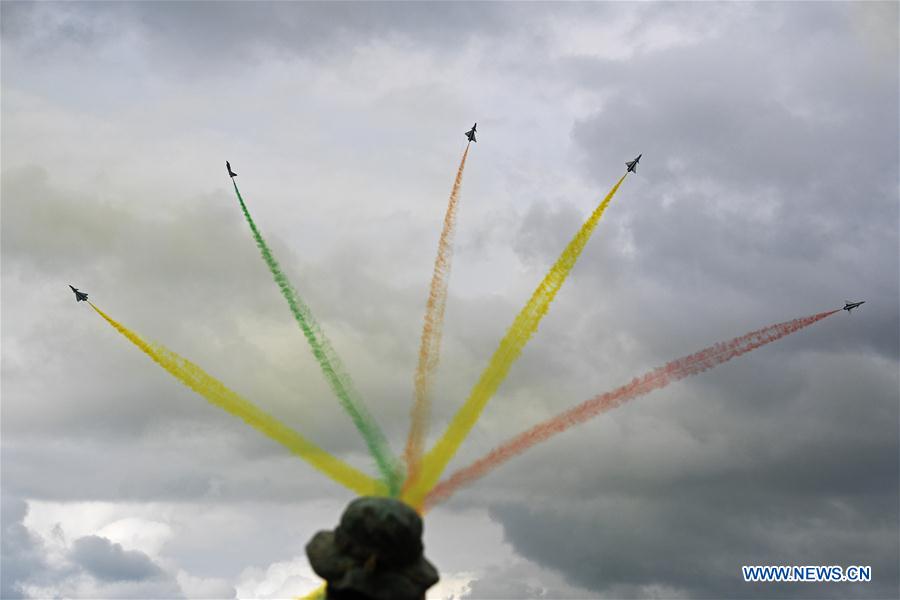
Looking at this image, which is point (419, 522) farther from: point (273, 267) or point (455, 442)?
point (273, 267)

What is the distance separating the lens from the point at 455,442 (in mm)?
108188

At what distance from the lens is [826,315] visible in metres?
113

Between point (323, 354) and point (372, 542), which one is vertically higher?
point (323, 354)

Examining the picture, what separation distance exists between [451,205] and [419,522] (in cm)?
3421

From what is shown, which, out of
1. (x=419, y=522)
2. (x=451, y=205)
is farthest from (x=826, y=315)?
(x=419, y=522)

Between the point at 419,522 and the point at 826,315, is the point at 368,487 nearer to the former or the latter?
the point at 419,522

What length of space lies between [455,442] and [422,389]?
6258 millimetres

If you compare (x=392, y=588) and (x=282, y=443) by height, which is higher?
(x=282, y=443)

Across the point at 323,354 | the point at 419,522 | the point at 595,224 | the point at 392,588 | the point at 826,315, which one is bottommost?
the point at 392,588

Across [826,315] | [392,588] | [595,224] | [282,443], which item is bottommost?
[392,588]

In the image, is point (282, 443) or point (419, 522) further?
point (282, 443)

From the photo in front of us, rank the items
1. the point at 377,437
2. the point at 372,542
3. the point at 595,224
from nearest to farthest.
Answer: the point at 372,542, the point at 377,437, the point at 595,224

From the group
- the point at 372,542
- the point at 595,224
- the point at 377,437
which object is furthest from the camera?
the point at 595,224

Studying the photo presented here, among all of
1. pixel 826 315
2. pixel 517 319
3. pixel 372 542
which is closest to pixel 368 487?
pixel 372 542
